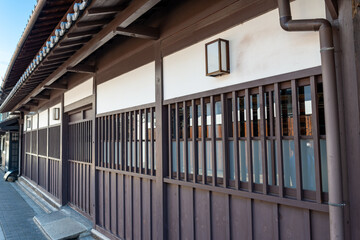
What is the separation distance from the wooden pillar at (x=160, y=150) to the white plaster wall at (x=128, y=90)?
219 millimetres

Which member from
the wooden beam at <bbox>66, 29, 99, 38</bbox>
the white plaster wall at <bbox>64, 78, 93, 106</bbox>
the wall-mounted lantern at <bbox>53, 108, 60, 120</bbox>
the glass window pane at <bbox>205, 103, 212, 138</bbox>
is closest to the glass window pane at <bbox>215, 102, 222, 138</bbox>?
the glass window pane at <bbox>205, 103, 212, 138</bbox>

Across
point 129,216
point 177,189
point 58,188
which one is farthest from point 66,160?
point 177,189

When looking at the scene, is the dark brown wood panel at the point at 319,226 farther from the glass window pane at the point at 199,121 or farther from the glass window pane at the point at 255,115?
the glass window pane at the point at 199,121

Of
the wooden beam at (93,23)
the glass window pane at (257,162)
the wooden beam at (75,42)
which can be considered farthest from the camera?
the wooden beam at (75,42)

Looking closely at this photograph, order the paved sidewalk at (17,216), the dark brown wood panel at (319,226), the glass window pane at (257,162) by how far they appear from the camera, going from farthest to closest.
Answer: the paved sidewalk at (17,216) → the glass window pane at (257,162) → the dark brown wood panel at (319,226)

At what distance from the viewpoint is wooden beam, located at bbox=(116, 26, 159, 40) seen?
3.94 meters

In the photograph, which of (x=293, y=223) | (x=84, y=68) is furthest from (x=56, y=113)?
(x=293, y=223)

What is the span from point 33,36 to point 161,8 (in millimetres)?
2270

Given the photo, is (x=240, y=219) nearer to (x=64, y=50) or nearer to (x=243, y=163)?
(x=243, y=163)

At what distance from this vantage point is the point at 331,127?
86.4 inches

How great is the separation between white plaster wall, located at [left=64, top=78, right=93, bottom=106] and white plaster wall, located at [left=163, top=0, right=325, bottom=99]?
3709 millimetres

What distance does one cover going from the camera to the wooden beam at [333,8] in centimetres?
221

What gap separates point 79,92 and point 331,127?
660 centimetres

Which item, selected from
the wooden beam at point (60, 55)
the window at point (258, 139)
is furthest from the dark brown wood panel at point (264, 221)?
the wooden beam at point (60, 55)
